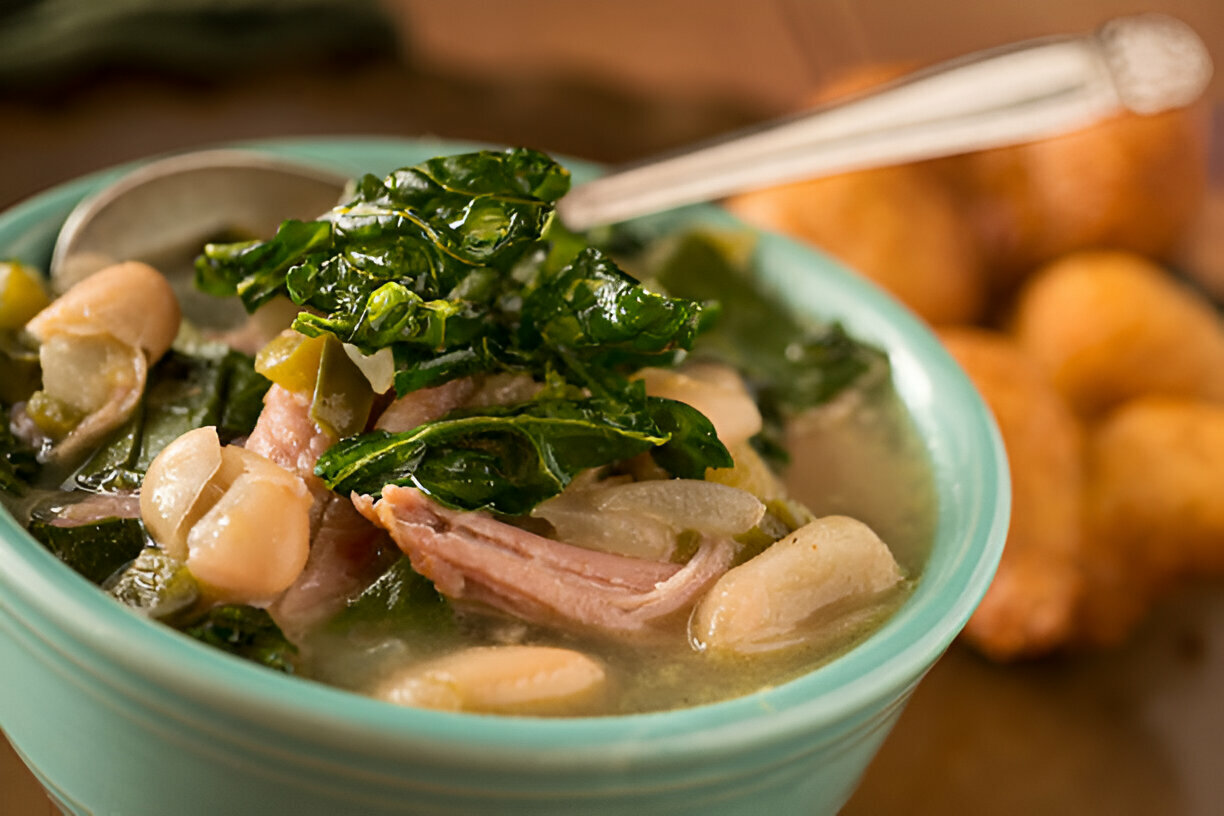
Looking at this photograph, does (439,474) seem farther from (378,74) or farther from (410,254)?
(378,74)

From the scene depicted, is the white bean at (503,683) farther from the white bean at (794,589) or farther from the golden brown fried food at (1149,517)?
the golden brown fried food at (1149,517)

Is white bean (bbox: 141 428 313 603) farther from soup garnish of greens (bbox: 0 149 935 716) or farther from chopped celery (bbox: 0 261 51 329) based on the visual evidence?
chopped celery (bbox: 0 261 51 329)

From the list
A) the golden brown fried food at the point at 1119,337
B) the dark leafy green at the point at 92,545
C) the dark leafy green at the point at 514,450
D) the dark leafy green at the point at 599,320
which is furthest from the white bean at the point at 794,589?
the golden brown fried food at the point at 1119,337

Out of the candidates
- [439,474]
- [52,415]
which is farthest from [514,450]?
[52,415]

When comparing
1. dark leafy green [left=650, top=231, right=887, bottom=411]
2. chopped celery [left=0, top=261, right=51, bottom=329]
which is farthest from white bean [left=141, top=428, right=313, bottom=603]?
dark leafy green [left=650, top=231, right=887, bottom=411]

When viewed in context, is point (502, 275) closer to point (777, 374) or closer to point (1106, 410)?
point (777, 374)

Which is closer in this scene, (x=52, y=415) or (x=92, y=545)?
(x=92, y=545)
